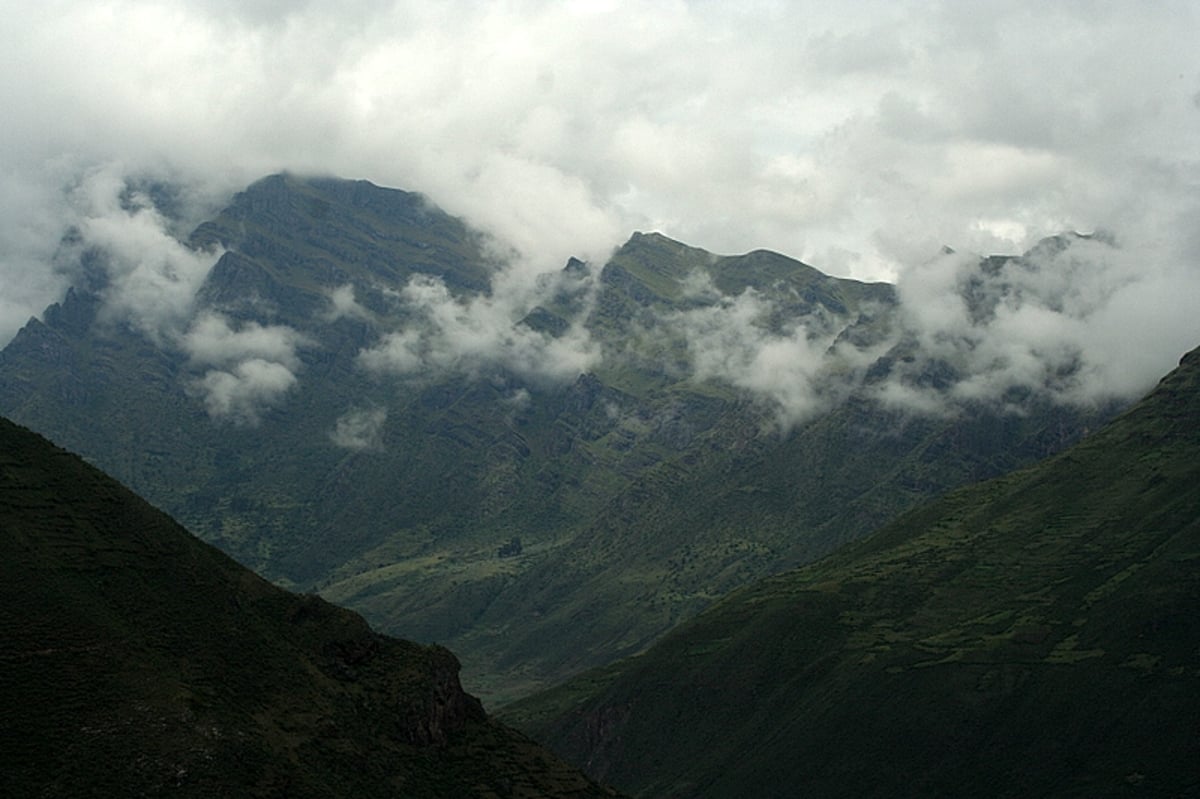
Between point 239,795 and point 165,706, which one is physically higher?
point 165,706

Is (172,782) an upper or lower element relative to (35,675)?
lower

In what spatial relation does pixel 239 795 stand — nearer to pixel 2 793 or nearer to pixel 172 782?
pixel 172 782

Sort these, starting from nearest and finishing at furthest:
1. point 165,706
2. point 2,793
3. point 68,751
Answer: point 2,793 → point 68,751 → point 165,706

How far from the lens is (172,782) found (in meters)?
188

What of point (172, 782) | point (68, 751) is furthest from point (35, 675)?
point (172, 782)

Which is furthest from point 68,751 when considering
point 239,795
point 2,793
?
point 239,795

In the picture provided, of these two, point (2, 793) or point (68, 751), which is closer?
point (2, 793)

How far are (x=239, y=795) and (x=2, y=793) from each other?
112 feet

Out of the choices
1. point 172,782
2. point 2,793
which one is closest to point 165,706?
point 172,782

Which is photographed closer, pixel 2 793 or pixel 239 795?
pixel 2 793

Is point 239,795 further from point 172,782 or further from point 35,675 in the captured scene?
point 35,675

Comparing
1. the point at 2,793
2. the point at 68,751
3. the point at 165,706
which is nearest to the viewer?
the point at 2,793

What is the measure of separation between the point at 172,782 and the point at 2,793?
23805 mm

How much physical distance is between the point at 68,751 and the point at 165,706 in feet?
56.5
